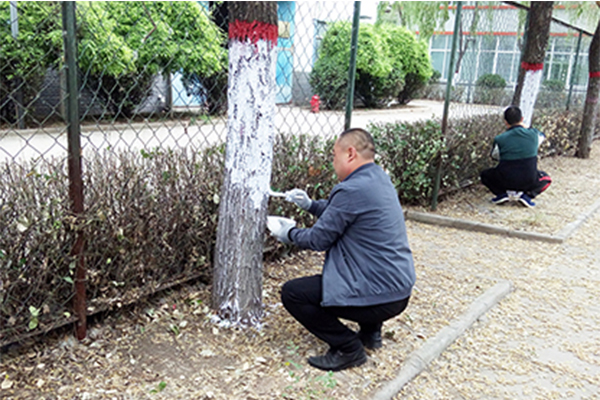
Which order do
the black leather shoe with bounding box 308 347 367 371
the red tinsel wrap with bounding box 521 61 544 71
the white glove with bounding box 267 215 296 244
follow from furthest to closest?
the red tinsel wrap with bounding box 521 61 544 71
the white glove with bounding box 267 215 296 244
the black leather shoe with bounding box 308 347 367 371

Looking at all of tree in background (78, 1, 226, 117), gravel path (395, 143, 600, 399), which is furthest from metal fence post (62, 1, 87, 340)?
gravel path (395, 143, 600, 399)

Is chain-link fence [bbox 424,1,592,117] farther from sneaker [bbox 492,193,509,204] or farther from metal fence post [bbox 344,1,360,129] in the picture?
metal fence post [bbox 344,1,360,129]

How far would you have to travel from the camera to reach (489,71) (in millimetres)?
8078

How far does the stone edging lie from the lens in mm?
5680

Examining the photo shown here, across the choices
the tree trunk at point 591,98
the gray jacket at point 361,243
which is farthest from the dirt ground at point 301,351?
the tree trunk at point 591,98

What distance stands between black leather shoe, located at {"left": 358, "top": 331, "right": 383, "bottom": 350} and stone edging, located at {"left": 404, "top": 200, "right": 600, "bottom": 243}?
335 cm

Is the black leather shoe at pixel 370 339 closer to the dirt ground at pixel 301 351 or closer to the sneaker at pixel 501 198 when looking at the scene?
the dirt ground at pixel 301 351

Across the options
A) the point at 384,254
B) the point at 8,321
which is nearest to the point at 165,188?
the point at 8,321

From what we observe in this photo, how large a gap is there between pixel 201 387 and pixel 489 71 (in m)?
7.04

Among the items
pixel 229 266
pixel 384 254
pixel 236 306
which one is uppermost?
pixel 384 254

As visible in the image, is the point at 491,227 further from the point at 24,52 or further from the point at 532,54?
the point at 24,52

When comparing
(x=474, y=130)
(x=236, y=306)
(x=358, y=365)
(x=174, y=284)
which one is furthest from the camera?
(x=474, y=130)

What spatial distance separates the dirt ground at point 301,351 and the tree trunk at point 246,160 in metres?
0.23

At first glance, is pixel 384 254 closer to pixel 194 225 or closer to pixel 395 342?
pixel 395 342
